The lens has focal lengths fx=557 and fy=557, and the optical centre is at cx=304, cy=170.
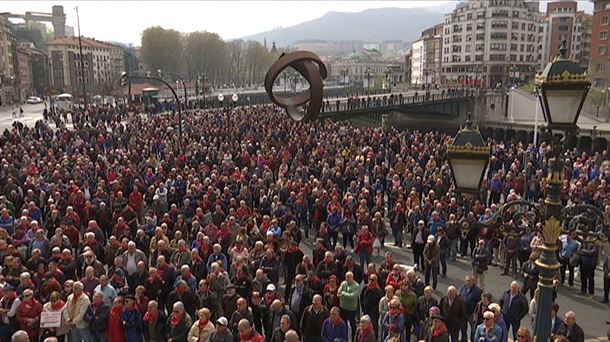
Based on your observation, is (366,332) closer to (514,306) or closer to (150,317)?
(514,306)

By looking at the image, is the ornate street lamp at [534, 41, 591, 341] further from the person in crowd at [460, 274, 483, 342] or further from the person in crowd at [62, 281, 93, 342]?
the person in crowd at [62, 281, 93, 342]

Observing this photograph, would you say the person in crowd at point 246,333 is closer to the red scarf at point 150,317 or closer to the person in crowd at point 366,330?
the person in crowd at point 366,330

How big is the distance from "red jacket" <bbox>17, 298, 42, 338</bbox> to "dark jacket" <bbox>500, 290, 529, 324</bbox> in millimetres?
7219

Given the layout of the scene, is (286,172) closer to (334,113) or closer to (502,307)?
(502,307)

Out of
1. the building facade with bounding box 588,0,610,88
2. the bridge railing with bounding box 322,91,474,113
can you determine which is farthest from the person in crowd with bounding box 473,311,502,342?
the building facade with bounding box 588,0,610,88

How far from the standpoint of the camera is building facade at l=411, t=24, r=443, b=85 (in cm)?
12594

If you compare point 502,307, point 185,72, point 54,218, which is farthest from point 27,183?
point 185,72

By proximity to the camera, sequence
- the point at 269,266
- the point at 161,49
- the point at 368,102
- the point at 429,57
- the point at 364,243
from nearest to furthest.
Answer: the point at 269,266 → the point at 364,243 → the point at 368,102 → the point at 161,49 → the point at 429,57

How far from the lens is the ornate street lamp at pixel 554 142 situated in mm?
4578

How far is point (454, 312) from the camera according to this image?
8.73 meters

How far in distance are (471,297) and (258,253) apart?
3.98 m

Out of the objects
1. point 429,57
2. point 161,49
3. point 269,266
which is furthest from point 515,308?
point 429,57

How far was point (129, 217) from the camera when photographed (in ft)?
43.8

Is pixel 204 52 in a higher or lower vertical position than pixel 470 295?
higher
